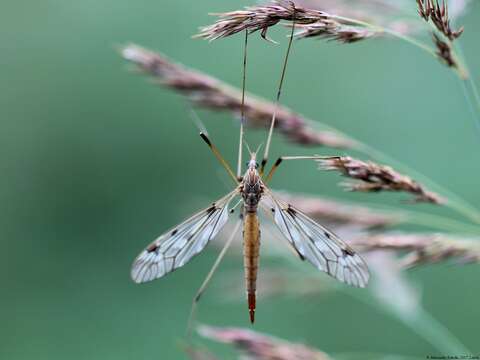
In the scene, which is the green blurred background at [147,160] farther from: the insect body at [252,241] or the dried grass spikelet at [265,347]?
the dried grass spikelet at [265,347]

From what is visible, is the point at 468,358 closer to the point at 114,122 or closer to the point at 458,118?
the point at 458,118

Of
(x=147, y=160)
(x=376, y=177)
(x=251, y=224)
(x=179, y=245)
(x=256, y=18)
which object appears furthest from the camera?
(x=147, y=160)

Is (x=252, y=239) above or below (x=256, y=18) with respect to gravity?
below

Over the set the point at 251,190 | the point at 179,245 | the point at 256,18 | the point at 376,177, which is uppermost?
the point at 256,18

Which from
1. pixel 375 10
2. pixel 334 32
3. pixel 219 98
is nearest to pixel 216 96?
pixel 219 98

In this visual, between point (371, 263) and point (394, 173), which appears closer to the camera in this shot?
point (394, 173)

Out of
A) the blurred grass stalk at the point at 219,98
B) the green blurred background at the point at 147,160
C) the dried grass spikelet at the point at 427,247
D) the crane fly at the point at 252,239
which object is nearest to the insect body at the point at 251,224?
the crane fly at the point at 252,239

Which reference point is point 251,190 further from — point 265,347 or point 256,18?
point 256,18

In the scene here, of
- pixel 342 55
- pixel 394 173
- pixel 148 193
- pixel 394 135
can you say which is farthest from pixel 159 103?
pixel 394 173
